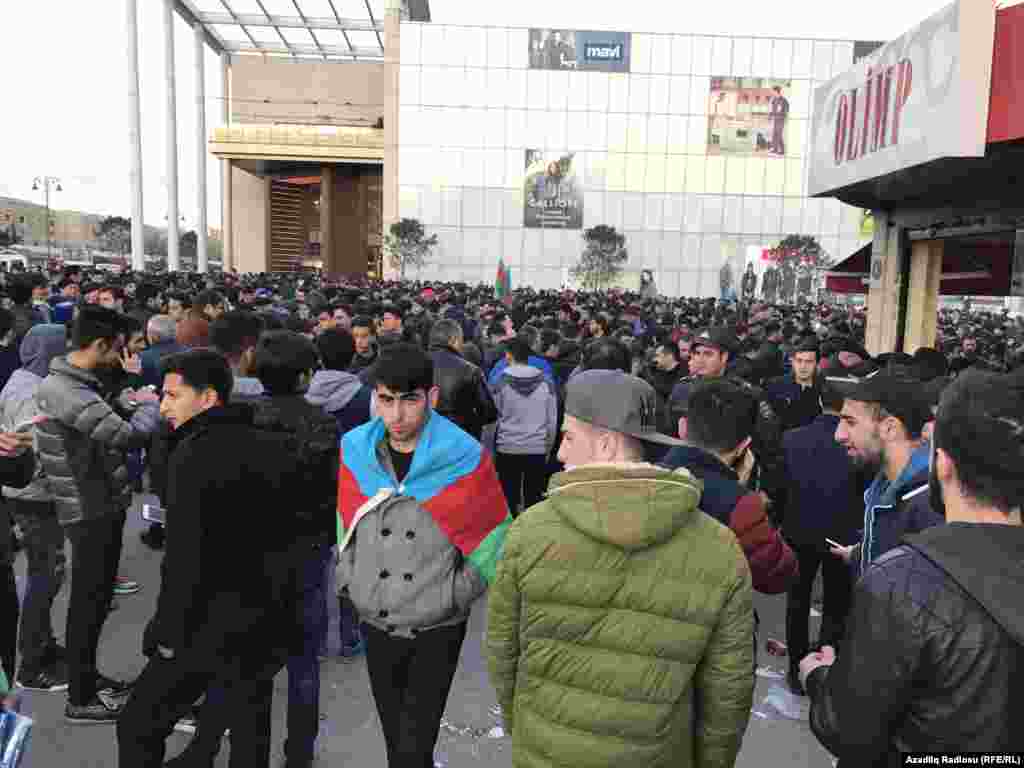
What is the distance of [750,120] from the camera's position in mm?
47812

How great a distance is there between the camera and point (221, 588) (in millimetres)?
2641

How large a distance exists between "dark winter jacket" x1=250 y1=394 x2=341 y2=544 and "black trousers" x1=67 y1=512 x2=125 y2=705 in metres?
0.94

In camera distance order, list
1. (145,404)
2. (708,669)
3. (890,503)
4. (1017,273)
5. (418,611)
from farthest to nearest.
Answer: (1017,273) → (145,404) → (890,503) → (418,611) → (708,669)

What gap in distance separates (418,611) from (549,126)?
156 feet

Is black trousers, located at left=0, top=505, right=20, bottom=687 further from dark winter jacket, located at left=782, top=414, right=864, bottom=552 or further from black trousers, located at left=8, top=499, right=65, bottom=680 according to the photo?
dark winter jacket, located at left=782, top=414, right=864, bottom=552

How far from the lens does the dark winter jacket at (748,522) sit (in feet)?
7.87

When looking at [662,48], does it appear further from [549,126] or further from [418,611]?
[418,611]

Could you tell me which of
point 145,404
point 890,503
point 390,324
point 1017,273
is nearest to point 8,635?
point 145,404

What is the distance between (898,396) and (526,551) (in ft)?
5.92

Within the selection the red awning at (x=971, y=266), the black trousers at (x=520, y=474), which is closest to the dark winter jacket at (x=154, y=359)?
the black trousers at (x=520, y=474)

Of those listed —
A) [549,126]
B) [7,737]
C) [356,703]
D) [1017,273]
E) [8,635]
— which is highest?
[549,126]

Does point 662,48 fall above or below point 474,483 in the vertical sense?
above

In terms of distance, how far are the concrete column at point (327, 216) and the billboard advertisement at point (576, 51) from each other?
59.0 feet

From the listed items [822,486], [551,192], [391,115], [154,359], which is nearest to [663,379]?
[822,486]
